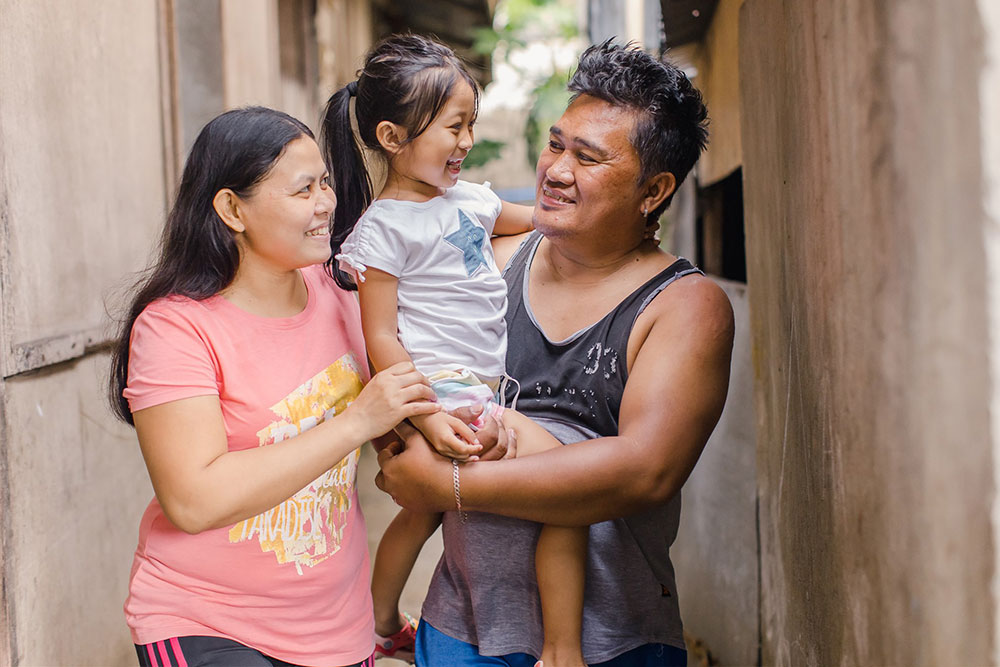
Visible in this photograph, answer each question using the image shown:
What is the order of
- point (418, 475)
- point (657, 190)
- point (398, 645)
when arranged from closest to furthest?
point (418, 475)
point (657, 190)
point (398, 645)

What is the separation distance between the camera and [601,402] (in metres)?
2.24

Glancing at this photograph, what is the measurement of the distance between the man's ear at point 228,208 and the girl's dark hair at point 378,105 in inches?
14.4

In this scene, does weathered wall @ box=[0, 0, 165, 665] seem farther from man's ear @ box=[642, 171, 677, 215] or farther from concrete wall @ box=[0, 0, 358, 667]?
man's ear @ box=[642, 171, 677, 215]

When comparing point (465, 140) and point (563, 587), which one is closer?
point (563, 587)

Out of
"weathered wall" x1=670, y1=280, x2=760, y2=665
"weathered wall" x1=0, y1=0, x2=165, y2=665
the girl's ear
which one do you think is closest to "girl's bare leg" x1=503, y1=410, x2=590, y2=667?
the girl's ear

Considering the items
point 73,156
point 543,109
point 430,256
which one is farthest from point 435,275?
point 543,109

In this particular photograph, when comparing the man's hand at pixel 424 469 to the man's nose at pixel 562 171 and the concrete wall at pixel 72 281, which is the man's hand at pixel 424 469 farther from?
the concrete wall at pixel 72 281

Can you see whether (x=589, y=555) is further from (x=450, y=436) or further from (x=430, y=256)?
(x=430, y=256)

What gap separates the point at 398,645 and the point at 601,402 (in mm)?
950

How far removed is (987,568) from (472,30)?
10618mm

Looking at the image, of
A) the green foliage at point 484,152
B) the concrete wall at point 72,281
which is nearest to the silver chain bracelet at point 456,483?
the concrete wall at point 72,281

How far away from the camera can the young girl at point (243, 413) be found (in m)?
1.75

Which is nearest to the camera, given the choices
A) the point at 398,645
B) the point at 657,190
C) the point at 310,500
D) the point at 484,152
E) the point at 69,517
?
the point at 310,500

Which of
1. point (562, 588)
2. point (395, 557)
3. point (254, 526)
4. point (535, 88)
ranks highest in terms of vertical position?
point (535, 88)
